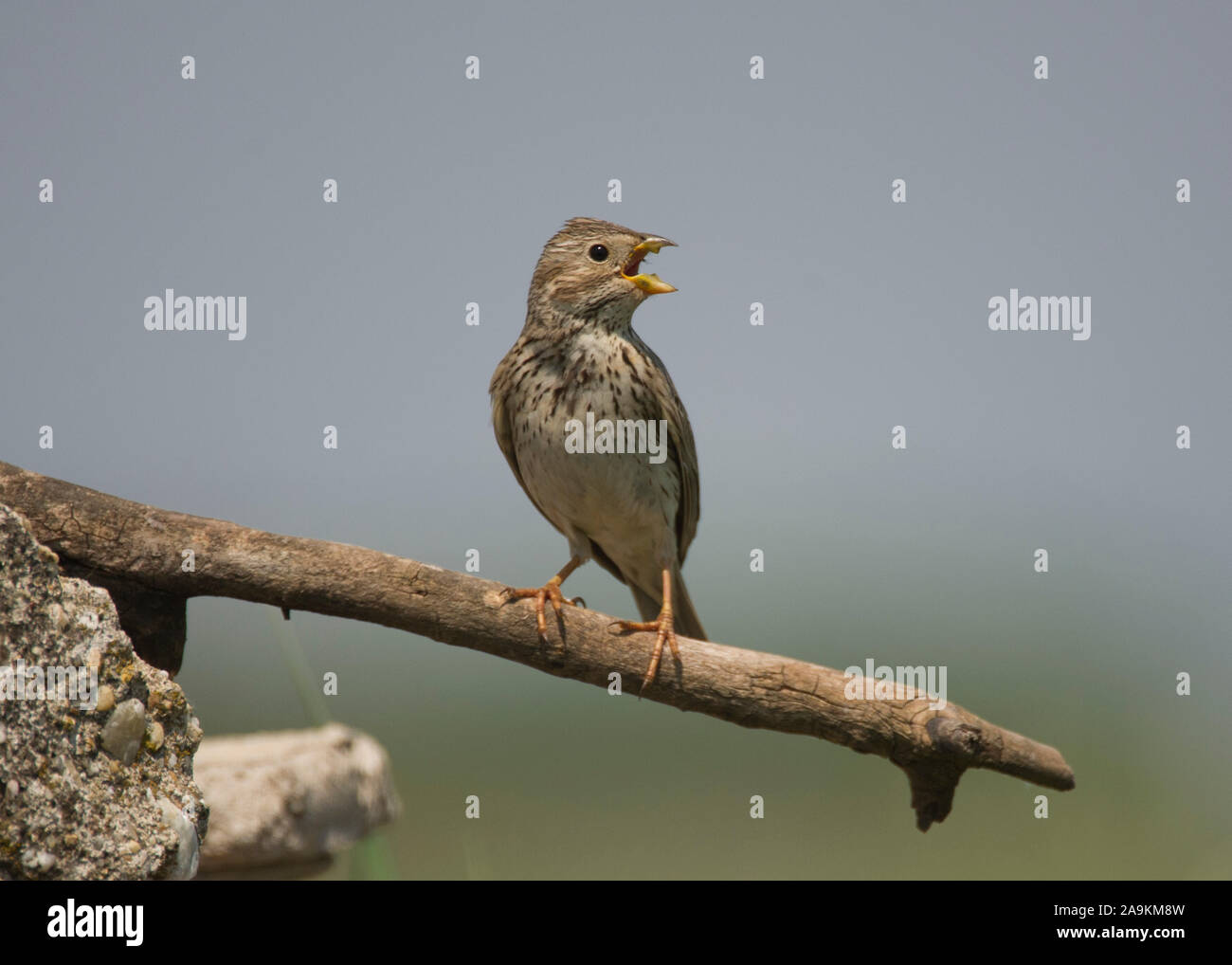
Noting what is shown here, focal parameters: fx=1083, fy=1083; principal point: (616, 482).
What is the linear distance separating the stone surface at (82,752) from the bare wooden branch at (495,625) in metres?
0.75

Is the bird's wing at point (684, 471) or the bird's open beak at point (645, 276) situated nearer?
the bird's open beak at point (645, 276)

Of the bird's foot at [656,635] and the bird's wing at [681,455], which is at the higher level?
the bird's wing at [681,455]

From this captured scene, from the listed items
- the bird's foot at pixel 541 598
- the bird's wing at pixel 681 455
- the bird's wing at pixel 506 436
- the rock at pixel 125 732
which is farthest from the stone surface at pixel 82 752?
the bird's wing at pixel 681 455

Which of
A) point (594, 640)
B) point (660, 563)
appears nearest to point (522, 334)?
point (660, 563)

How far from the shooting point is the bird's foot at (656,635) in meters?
4.18

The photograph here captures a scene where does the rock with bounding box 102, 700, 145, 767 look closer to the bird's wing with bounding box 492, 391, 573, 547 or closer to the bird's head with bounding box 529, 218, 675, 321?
the bird's wing with bounding box 492, 391, 573, 547

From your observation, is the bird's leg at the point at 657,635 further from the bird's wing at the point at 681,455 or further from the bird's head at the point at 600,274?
the bird's head at the point at 600,274

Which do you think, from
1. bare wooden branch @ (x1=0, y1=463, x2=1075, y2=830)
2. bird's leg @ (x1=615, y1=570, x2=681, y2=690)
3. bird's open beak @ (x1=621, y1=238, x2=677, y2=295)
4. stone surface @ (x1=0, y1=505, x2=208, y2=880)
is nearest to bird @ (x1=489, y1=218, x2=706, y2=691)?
bird's open beak @ (x1=621, y1=238, x2=677, y2=295)

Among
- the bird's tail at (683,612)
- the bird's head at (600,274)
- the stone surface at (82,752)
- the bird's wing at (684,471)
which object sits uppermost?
the bird's head at (600,274)

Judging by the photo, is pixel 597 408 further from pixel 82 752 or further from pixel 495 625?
pixel 82 752

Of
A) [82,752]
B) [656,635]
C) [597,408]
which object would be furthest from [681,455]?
[82,752]

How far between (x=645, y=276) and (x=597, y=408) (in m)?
0.69

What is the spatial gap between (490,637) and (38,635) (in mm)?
1727
